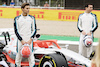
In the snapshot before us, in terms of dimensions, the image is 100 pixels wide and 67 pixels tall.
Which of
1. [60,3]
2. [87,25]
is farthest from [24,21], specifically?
[60,3]

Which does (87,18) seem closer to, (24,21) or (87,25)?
(87,25)

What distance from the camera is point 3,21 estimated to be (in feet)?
55.5

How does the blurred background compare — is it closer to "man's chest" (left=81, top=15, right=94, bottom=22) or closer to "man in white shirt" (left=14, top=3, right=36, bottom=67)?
"man's chest" (left=81, top=15, right=94, bottom=22)

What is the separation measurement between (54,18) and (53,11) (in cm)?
50

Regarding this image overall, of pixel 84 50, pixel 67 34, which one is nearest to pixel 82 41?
pixel 84 50

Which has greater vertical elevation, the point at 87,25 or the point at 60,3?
the point at 60,3

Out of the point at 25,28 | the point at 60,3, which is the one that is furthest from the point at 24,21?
Result: the point at 60,3

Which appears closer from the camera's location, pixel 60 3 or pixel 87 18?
pixel 87 18

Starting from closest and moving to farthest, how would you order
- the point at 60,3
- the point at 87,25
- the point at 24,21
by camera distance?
1. the point at 24,21
2. the point at 87,25
3. the point at 60,3

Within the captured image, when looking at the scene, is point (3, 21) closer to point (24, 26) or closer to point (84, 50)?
point (84, 50)

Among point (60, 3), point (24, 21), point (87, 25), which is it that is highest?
point (24, 21)

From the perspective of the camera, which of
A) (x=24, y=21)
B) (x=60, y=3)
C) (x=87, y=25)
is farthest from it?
(x=60, y=3)

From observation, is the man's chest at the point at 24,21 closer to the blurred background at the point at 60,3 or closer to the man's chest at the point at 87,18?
the man's chest at the point at 87,18

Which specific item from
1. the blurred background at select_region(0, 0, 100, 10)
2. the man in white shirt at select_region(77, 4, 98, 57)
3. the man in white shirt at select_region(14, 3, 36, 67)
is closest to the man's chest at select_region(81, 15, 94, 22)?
the man in white shirt at select_region(77, 4, 98, 57)
